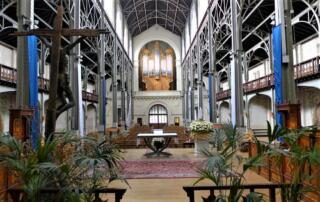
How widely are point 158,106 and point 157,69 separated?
437 cm

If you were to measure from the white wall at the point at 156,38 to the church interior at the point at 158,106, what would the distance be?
0.40 ft

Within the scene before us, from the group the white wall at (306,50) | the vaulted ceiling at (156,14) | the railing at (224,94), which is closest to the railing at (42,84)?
the railing at (224,94)

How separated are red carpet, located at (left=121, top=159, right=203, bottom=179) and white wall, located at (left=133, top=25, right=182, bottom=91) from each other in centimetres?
2788

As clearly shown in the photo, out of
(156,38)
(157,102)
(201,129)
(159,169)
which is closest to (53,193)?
(159,169)

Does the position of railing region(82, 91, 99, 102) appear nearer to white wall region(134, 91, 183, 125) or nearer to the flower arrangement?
white wall region(134, 91, 183, 125)

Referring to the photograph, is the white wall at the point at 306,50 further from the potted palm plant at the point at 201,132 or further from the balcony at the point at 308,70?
the potted palm plant at the point at 201,132

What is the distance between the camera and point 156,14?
34.7 meters

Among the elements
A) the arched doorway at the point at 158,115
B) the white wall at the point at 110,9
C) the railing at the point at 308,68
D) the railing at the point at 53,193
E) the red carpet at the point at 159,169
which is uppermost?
the white wall at the point at 110,9

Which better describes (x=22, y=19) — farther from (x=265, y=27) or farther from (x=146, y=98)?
(x=146, y=98)

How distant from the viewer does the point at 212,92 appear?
18812mm

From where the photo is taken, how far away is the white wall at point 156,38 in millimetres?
37759

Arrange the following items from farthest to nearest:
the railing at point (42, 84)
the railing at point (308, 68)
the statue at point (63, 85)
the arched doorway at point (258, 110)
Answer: the arched doorway at point (258, 110) < the railing at point (42, 84) < the railing at point (308, 68) < the statue at point (63, 85)

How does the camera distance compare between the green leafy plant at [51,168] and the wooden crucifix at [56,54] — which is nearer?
the green leafy plant at [51,168]

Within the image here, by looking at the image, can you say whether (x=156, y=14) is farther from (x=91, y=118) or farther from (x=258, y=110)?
(x=258, y=110)
